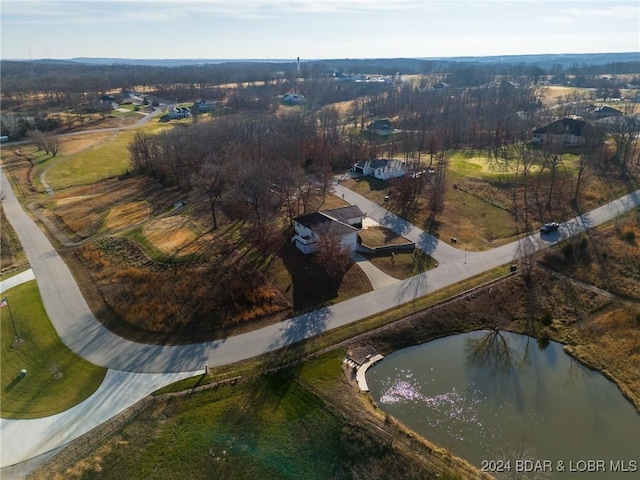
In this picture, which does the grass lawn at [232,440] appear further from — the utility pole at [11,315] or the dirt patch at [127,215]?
the dirt patch at [127,215]

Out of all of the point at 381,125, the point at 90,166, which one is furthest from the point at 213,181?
the point at 381,125

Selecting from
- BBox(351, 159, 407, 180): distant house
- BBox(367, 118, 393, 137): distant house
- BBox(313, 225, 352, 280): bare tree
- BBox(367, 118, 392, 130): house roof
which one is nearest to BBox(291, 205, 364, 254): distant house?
BBox(313, 225, 352, 280): bare tree

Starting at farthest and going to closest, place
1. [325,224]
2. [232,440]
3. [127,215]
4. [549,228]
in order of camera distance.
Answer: [127,215], [549,228], [325,224], [232,440]

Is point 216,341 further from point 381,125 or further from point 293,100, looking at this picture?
point 293,100

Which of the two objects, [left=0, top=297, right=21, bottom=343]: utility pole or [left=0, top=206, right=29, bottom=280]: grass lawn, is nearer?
[left=0, top=297, right=21, bottom=343]: utility pole

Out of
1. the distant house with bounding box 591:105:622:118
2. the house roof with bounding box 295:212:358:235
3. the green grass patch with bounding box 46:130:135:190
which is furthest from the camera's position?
the distant house with bounding box 591:105:622:118

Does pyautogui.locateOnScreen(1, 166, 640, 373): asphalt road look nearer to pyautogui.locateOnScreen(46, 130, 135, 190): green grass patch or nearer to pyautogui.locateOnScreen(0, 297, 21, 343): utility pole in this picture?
pyautogui.locateOnScreen(0, 297, 21, 343): utility pole

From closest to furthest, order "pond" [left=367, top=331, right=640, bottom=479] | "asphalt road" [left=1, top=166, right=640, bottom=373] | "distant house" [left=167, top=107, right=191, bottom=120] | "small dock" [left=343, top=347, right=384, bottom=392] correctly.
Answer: "pond" [left=367, top=331, right=640, bottom=479] → "small dock" [left=343, top=347, right=384, bottom=392] → "asphalt road" [left=1, top=166, right=640, bottom=373] → "distant house" [left=167, top=107, right=191, bottom=120]
